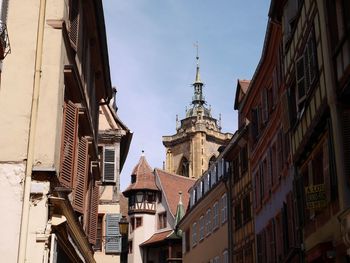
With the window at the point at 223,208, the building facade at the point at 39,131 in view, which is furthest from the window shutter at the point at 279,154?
the window at the point at 223,208

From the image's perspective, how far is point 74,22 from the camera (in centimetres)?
1551

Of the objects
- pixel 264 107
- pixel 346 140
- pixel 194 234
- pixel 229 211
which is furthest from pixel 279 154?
pixel 194 234

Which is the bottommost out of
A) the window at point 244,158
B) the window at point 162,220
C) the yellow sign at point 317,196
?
the yellow sign at point 317,196

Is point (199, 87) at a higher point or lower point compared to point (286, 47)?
higher

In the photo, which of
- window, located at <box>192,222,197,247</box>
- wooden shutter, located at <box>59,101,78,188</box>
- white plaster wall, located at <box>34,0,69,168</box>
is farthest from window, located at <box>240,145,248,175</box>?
white plaster wall, located at <box>34,0,69,168</box>

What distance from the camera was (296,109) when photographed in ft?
66.3

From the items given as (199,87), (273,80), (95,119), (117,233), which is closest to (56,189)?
(95,119)

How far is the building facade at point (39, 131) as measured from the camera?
1211 cm

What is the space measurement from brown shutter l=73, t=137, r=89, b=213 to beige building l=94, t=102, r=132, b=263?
12.1 m

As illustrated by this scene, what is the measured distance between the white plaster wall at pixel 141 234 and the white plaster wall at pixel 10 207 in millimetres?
51599

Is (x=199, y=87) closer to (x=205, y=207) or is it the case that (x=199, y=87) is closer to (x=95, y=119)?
(x=205, y=207)

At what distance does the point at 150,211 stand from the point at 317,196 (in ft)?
163

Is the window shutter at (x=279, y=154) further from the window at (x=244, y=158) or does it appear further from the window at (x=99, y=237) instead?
the window at (x=99, y=237)

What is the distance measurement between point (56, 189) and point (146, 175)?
53605 mm
